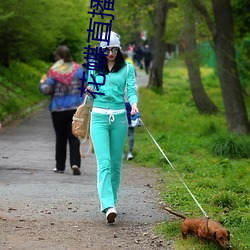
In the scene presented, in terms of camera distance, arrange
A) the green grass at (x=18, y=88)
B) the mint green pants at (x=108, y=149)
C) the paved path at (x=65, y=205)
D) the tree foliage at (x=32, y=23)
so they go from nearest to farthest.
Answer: the paved path at (x=65, y=205) → the mint green pants at (x=108, y=149) → the tree foliage at (x=32, y=23) → the green grass at (x=18, y=88)

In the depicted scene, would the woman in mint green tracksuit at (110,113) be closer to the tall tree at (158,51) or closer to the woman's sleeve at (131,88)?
the woman's sleeve at (131,88)

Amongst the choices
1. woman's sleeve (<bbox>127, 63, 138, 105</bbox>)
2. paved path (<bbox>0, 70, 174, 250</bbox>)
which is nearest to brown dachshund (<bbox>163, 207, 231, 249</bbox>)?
paved path (<bbox>0, 70, 174, 250</bbox>)

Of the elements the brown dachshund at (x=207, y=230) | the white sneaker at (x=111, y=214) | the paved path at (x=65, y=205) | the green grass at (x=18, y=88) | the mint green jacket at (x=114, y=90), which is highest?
the mint green jacket at (x=114, y=90)

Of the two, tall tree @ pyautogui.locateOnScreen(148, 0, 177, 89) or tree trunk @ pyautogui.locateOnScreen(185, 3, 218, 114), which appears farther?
tall tree @ pyautogui.locateOnScreen(148, 0, 177, 89)

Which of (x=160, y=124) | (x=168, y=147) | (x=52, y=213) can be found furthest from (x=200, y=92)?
(x=52, y=213)

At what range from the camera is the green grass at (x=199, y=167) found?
723cm

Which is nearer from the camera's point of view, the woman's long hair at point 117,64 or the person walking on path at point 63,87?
the woman's long hair at point 117,64

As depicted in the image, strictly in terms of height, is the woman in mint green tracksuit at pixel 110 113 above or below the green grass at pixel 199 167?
above

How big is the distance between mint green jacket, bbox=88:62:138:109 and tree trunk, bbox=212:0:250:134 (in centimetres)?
873

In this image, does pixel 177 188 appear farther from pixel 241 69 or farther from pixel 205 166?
pixel 241 69

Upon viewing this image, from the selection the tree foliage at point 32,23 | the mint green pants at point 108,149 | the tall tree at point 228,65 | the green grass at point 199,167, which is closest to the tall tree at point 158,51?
the tree foliage at point 32,23

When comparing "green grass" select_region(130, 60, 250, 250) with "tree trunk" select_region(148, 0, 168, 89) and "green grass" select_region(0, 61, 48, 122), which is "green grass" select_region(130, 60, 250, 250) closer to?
"green grass" select_region(0, 61, 48, 122)

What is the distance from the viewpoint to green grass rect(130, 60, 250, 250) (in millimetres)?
7234

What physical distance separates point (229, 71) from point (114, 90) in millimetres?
9116
